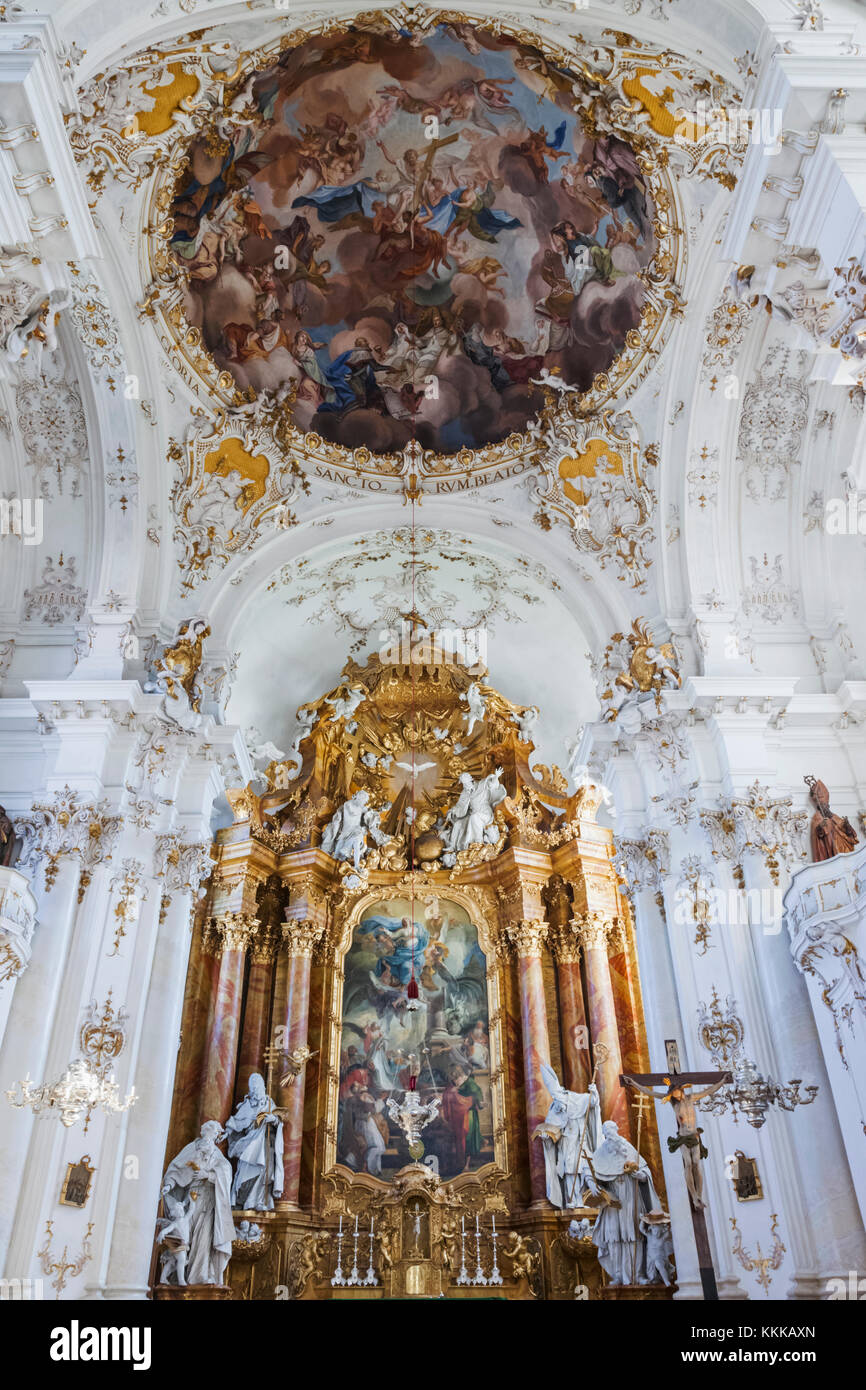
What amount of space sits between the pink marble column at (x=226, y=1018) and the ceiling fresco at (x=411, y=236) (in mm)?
7236

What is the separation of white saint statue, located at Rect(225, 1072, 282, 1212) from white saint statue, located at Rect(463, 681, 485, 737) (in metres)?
6.80

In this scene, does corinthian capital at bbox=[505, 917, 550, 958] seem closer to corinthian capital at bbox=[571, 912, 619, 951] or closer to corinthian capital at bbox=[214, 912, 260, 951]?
corinthian capital at bbox=[571, 912, 619, 951]

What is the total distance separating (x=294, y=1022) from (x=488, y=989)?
2891 mm

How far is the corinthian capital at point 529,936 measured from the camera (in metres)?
14.7

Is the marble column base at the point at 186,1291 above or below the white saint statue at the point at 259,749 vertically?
below

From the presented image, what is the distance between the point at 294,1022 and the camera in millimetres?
14055

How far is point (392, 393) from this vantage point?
48.6 ft

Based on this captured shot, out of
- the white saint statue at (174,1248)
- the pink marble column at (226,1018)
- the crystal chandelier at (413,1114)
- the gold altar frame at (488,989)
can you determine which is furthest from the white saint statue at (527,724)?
the white saint statue at (174,1248)

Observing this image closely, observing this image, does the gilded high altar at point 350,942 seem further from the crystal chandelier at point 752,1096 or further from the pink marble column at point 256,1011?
the crystal chandelier at point 752,1096

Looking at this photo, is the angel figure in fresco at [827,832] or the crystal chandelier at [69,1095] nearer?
the crystal chandelier at [69,1095]

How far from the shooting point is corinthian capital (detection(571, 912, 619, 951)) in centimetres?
1430

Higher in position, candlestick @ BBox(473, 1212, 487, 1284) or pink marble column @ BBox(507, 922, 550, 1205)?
pink marble column @ BBox(507, 922, 550, 1205)

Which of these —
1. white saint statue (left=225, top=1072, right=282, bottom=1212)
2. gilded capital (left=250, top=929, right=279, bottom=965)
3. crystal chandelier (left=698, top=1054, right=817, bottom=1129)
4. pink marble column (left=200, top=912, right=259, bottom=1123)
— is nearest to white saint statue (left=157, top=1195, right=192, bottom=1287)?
white saint statue (left=225, top=1072, right=282, bottom=1212)

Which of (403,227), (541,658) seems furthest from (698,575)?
(403,227)
